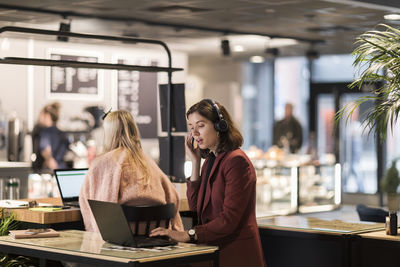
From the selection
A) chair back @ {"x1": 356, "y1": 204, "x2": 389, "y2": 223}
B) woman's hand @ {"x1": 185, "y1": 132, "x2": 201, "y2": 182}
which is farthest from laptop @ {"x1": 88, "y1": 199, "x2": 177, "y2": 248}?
chair back @ {"x1": 356, "y1": 204, "x2": 389, "y2": 223}

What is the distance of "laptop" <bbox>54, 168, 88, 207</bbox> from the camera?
5.79m

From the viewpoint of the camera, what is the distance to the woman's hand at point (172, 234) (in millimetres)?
4000

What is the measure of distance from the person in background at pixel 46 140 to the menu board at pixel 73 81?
Result: 0.37 meters

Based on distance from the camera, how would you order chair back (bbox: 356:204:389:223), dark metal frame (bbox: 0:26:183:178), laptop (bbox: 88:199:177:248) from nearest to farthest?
laptop (bbox: 88:199:177:248), dark metal frame (bbox: 0:26:183:178), chair back (bbox: 356:204:389:223)

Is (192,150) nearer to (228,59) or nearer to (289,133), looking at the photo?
(289,133)

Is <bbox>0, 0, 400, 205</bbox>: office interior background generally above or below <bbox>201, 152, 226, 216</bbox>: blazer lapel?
above

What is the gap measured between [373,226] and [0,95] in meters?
6.82

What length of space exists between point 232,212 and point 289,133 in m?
9.37

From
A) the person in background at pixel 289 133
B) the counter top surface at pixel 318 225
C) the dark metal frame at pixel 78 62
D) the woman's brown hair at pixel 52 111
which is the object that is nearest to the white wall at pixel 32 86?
the woman's brown hair at pixel 52 111

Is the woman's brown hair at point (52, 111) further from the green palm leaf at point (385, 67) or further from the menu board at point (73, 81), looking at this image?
the green palm leaf at point (385, 67)

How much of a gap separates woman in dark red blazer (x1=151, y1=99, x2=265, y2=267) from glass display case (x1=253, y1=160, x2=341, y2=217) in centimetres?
561

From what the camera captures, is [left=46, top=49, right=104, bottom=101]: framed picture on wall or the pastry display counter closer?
the pastry display counter

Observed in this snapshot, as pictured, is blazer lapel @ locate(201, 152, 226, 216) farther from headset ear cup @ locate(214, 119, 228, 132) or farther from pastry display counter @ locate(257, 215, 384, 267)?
pastry display counter @ locate(257, 215, 384, 267)

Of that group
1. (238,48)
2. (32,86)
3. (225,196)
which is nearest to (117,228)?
(225,196)
